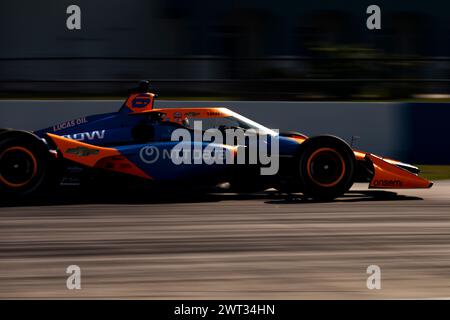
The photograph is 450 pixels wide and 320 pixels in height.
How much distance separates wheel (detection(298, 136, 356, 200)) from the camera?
420 inches

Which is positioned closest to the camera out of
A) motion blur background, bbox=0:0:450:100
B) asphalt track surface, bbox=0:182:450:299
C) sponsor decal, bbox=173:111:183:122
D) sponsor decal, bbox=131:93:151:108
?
asphalt track surface, bbox=0:182:450:299

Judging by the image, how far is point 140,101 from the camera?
37.0ft

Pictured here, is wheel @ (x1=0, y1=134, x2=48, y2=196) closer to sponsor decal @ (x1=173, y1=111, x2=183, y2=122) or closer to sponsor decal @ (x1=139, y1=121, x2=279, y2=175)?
sponsor decal @ (x1=139, y1=121, x2=279, y2=175)

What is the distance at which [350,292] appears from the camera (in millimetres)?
6301

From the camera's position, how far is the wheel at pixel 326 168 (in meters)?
10.7

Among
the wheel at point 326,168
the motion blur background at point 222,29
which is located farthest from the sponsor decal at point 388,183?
the motion blur background at point 222,29

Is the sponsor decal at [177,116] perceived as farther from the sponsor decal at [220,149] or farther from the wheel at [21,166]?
the wheel at [21,166]

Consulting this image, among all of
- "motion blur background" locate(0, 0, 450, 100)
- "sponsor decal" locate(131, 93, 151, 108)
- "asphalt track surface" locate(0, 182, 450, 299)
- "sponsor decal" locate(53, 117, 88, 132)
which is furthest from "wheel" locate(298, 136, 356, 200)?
"motion blur background" locate(0, 0, 450, 100)

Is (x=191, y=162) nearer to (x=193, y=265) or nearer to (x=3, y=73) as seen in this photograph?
(x=193, y=265)

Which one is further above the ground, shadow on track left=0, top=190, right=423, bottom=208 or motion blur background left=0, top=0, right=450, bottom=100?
motion blur background left=0, top=0, right=450, bottom=100

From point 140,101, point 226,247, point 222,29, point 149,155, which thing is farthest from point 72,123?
point 222,29

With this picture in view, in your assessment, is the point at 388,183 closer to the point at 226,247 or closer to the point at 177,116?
the point at 177,116

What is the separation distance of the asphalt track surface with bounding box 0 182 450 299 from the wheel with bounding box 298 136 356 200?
0.17 metres

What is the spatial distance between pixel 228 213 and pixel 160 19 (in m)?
13.8
